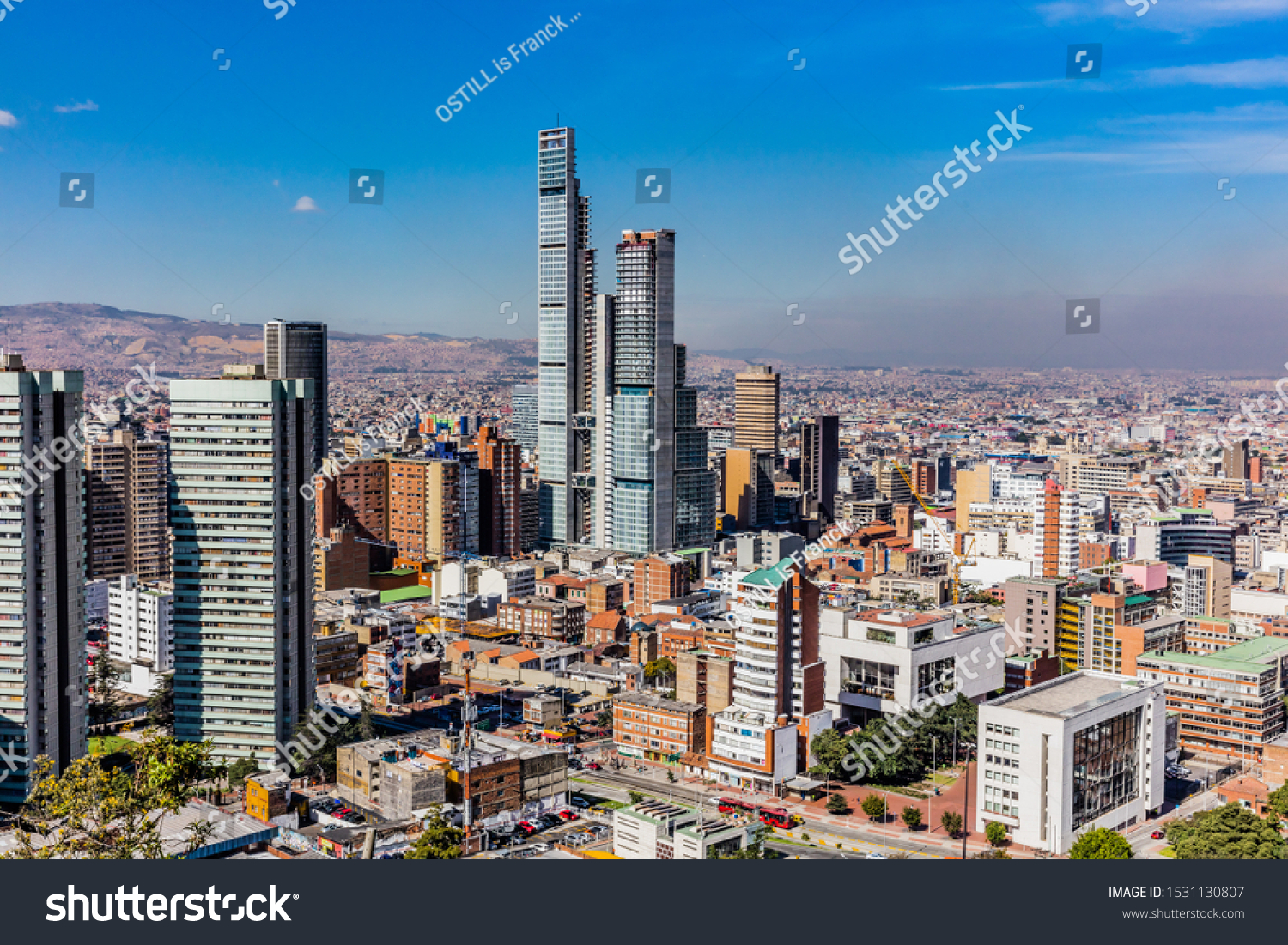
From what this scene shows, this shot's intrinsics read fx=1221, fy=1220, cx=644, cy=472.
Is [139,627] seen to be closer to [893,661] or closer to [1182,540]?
[893,661]

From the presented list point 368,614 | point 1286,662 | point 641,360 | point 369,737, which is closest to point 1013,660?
point 1286,662

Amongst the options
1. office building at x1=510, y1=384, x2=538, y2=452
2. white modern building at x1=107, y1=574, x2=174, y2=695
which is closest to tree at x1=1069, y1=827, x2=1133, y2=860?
white modern building at x1=107, y1=574, x2=174, y2=695

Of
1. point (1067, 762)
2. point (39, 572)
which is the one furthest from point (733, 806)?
point (39, 572)

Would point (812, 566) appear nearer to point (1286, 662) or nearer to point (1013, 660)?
point (1013, 660)

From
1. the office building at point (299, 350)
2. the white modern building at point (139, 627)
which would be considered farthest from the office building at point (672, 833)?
the office building at point (299, 350)

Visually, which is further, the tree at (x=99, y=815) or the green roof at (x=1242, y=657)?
the green roof at (x=1242, y=657)

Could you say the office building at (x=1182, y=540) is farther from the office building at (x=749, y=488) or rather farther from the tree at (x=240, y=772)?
the tree at (x=240, y=772)
